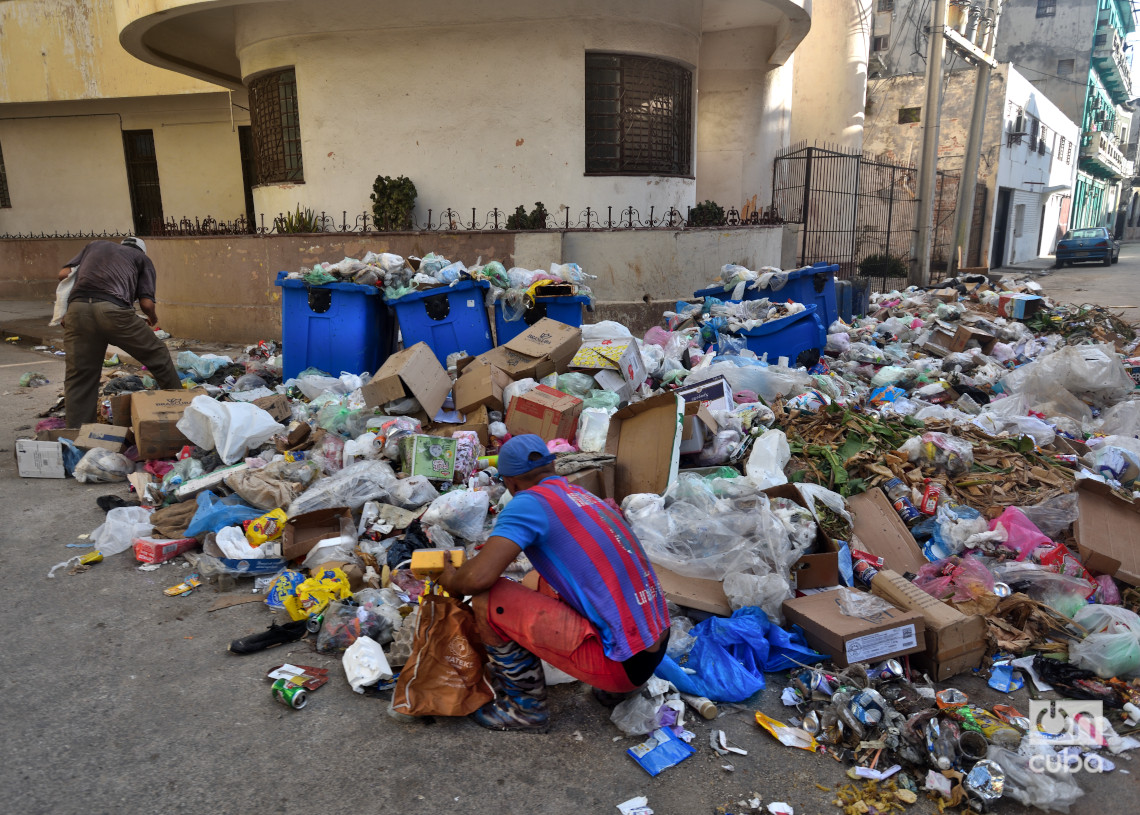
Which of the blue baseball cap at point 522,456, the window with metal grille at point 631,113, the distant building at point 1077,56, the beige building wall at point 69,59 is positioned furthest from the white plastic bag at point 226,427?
the distant building at point 1077,56

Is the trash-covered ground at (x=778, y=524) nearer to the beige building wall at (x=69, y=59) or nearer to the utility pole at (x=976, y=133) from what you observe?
the beige building wall at (x=69, y=59)

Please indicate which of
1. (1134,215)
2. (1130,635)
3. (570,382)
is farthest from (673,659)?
(1134,215)

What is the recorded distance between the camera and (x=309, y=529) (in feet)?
12.7

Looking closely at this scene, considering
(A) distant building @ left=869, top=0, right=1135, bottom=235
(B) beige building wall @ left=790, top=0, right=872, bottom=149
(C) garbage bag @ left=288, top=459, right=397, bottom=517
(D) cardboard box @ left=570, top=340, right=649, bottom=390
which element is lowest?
(C) garbage bag @ left=288, top=459, right=397, bottom=517

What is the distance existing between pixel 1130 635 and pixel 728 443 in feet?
7.06

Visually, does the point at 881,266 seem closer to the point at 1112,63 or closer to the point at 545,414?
the point at 545,414

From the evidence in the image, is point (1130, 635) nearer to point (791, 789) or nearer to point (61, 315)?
point (791, 789)

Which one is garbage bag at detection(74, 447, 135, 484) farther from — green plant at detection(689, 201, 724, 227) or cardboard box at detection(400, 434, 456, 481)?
green plant at detection(689, 201, 724, 227)

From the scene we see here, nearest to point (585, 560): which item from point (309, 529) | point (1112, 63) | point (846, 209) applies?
point (309, 529)

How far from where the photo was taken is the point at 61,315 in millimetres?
5492

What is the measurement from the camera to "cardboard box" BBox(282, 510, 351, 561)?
373 centimetres

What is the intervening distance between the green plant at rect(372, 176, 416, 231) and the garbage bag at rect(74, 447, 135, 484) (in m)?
4.68

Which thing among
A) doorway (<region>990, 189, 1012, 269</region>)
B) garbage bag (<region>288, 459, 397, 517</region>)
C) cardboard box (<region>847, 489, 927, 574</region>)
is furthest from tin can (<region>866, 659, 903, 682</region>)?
doorway (<region>990, 189, 1012, 269</region>)

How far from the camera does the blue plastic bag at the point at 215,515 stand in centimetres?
390
